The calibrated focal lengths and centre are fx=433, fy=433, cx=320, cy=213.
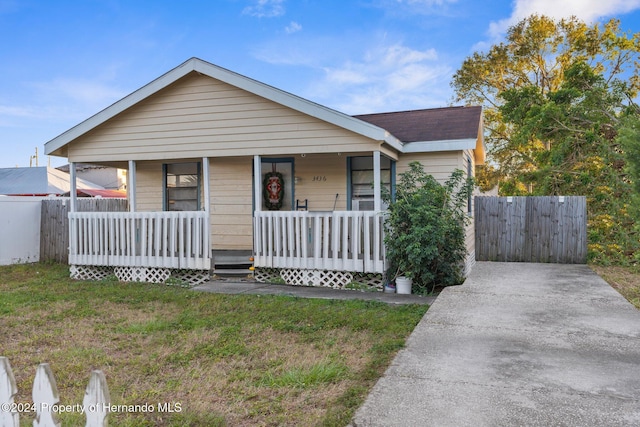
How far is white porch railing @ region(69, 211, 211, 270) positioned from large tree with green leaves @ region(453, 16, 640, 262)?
716 centimetres

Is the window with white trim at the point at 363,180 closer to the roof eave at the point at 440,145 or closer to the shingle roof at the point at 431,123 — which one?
the roof eave at the point at 440,145

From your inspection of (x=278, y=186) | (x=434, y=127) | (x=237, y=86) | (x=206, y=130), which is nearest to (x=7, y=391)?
(x=237, y=86)

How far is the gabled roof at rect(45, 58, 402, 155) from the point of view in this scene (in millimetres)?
7008

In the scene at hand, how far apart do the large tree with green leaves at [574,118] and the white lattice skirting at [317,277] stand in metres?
4.13

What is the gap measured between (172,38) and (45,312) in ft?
32.5

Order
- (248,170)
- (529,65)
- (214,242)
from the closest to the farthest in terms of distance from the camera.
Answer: (248,170), (214,242), (529,65)

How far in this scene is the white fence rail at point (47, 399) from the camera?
67.3 inches

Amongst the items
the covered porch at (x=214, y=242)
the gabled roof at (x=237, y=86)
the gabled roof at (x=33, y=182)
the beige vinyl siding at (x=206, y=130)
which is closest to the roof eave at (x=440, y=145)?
the gabled roof at (x=237, y=86)

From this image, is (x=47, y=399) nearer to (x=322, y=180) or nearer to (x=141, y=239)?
(x=141, y=239)

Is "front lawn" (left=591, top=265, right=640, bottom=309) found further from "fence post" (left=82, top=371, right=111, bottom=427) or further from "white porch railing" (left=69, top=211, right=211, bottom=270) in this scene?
"white porch railing" (left=69, top=211, right=211, bottom=270)

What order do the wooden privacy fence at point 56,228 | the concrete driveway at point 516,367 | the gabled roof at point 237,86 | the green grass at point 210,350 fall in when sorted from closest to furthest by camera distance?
the concrete driveway at point 516,367, the green grass at point 210,350, the gabled roof at point 237,86, the wooden privacy fence at point 56,228

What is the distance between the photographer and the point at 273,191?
29.9ft

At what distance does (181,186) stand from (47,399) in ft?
28.0

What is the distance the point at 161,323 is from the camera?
5.32 m
